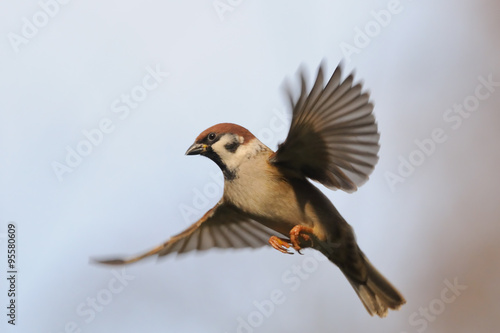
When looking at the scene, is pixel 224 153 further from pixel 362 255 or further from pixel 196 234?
pixel 362 255

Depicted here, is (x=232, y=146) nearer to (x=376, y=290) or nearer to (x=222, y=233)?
(x=222, y=233)

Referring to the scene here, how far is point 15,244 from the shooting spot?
2.36 metres

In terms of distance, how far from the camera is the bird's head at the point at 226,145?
6.63 feet

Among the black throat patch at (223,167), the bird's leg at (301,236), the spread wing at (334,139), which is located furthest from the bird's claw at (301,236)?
the black throat patch at (223,167)

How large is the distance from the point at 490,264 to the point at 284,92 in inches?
87.4

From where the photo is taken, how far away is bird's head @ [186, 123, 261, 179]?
2.02 meters

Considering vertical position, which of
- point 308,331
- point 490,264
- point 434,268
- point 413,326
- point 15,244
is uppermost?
point 490,264

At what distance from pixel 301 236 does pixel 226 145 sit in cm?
40

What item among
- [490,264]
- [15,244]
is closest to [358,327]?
[490,264]

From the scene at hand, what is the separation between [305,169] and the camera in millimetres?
2117

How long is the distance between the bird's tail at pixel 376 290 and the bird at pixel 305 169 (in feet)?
0.08
